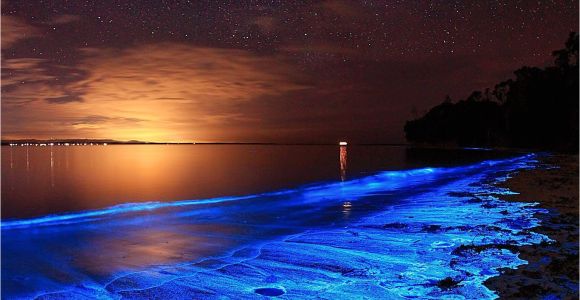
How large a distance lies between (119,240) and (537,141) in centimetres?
9743

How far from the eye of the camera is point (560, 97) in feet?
252

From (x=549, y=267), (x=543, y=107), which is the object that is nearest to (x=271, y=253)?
(x=549, y=267)

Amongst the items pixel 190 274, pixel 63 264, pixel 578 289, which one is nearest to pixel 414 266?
pixel 578 289

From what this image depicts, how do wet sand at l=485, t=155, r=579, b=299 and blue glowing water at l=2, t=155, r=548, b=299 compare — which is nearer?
wet sand at l=485, t=155, r=579, b=299

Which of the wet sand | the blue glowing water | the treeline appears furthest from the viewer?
the treeline

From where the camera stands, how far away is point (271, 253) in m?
8.39

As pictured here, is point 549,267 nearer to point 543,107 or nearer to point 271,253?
point 271,253

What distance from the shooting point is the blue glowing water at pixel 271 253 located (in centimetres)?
615

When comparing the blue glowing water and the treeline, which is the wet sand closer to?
the blue glowing water

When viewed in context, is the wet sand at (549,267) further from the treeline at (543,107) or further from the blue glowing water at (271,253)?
the treeline at (543,107)

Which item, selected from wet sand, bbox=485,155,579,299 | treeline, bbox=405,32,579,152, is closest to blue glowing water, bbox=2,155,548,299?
wet sand, bbox=485,155,579,299

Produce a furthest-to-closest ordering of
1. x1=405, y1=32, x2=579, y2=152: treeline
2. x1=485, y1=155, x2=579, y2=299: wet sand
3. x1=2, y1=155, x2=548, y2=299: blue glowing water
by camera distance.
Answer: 1. x1=405, y1=32, x2=579, y2=152: treeline
2. x1=2, y1=155, x2=548, y2=299: blue glowing water
3. x1=485, y1=155, x2=579, y2=299: wet sand

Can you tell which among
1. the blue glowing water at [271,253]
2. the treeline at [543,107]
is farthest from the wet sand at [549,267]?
the treeline at [543,107]

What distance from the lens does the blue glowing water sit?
20.2ft
